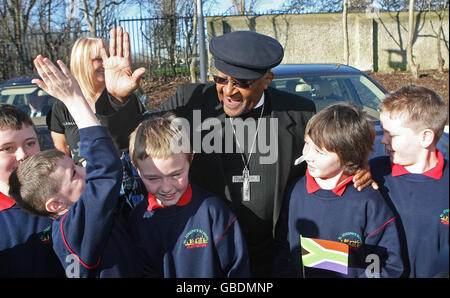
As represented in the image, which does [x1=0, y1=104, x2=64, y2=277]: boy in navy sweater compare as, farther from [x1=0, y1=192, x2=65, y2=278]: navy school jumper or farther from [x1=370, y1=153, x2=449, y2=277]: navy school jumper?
[x1=370, y1=153, x2=449, y2=277]: navy school jumper

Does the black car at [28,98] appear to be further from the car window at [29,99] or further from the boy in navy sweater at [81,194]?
the boy in navy sweater at [81,194]

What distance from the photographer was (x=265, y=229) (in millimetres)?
2051

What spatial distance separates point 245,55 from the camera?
6.03ft

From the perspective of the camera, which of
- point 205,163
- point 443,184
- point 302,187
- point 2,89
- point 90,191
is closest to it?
point 90,191

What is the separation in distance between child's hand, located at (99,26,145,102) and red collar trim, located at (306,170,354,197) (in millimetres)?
968

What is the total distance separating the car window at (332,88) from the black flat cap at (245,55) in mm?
2273

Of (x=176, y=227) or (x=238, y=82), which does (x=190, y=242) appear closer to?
(x=176, y=227)

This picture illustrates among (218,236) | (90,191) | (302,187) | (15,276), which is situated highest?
(90,191)

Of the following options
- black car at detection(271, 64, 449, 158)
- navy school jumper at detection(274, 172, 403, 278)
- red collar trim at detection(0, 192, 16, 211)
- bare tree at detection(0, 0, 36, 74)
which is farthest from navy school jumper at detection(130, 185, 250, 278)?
bare tree at detection(0, 0, 36, 74)

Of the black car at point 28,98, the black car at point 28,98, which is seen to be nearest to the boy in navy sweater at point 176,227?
the black car at point 28,98

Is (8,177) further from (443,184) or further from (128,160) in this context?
(443,184)

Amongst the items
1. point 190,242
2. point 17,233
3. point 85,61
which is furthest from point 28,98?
point 190,242

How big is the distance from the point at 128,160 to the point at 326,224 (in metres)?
1.12

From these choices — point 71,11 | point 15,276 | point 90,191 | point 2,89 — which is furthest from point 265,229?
point 71,11
